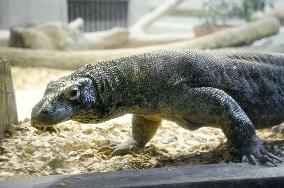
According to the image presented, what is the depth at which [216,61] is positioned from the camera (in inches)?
150

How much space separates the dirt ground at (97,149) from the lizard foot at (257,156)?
7.0 inches

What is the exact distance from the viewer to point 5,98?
4230mm

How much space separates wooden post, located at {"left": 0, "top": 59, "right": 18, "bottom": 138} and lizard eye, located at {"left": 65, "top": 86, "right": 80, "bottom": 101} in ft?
4.16

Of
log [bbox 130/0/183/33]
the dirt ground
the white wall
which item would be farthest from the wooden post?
log [bbox 130/0/183/33]

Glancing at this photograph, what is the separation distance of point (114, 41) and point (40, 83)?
298 cm

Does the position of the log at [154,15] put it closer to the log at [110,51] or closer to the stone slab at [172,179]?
the log at [110,51]

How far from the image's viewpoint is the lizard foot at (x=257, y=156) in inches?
130

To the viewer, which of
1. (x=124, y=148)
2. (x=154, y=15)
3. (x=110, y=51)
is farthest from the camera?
(x=154, y=15)

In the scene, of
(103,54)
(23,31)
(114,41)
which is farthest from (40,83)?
(114,41)

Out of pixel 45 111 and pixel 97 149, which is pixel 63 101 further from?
pixel 97 149

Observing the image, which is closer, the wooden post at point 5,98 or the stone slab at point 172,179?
the stone slab at point 172,179

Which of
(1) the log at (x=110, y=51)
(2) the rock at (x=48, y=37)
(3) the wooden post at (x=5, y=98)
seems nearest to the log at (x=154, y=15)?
(2) the rock at (x=48, y=37)

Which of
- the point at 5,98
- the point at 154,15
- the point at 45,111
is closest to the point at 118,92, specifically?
the point at 45,111

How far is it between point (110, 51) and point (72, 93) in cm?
563
